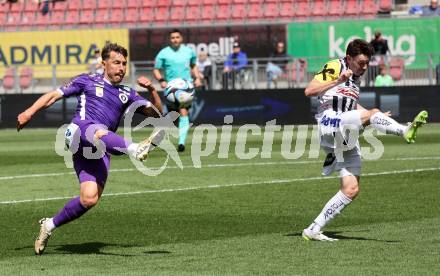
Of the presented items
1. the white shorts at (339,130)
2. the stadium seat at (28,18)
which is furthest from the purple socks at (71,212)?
the stadium seat at (28,18)

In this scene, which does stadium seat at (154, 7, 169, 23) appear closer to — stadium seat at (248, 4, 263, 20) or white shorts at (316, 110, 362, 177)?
stadium seat at (248, 4, 263, 20)

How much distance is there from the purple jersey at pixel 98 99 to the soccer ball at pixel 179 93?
1209 cm

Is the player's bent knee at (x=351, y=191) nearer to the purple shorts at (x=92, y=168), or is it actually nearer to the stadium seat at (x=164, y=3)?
the purple shorts at (x=92, y=168)

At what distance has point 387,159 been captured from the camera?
21.2m

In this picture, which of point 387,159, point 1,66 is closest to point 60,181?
point 387,159

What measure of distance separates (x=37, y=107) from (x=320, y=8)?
3064 cm

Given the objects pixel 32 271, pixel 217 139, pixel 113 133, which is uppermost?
pixel 113 133

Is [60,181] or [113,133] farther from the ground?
[113,133]

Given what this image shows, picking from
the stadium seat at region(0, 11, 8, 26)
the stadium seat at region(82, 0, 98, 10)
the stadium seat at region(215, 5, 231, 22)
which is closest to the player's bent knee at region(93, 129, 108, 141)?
the stadium seat at region(215, 5, 231, 22)

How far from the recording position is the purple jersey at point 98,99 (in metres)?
11.0

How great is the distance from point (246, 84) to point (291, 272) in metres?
25.1

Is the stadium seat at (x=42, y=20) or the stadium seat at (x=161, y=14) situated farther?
the stadium seat at (x=42, y=20)

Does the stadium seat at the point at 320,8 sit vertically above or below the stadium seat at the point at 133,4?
below

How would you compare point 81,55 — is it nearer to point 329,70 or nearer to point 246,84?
point 246,84
